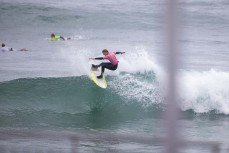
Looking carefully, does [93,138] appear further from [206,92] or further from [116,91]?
[206,92]

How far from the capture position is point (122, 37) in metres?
38.6

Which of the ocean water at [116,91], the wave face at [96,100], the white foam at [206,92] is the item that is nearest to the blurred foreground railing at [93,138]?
the ocean water at [116,91]

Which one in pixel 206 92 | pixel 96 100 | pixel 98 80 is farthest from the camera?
pixel 206 92

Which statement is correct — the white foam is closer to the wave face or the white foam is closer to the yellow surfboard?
the wave face

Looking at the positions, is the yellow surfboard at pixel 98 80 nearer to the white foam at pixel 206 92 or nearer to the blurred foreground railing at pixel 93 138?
the white foam at pixel 206 92

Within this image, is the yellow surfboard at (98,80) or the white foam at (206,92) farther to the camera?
the yellow surfboard at (98,80)

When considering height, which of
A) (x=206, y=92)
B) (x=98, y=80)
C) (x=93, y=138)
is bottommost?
(x=93, y=138)

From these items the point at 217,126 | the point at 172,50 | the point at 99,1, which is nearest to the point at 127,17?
the point at 99,1

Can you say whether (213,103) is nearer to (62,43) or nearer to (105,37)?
(62,43)

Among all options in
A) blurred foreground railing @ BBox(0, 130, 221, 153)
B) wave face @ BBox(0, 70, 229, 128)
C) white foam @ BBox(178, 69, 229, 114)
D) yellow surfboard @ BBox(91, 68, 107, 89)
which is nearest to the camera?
blurred foreground railing @ BBox(0, 130, 221, 153)

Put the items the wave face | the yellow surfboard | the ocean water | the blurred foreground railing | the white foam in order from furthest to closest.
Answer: the yellow surfboard → the white foam → the wave face → the ocean water → the blurred foreground railing

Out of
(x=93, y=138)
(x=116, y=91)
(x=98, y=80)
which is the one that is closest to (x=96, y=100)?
(x=98, y=80)

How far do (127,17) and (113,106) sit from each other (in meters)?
34.3

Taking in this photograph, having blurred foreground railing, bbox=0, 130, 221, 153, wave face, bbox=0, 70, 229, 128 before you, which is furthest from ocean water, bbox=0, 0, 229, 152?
blurred foreground railing, bbox=0, 130, 221, 153
